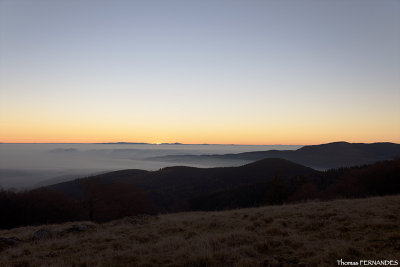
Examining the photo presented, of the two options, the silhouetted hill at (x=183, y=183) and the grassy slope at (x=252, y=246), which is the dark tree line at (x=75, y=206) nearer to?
the grassy slope at (x=252, y=246)

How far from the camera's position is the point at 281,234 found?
376 inches

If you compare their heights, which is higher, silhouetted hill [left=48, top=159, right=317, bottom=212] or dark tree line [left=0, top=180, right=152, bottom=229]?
dark tree line [left=0, top=180, right=152, bottom=229]

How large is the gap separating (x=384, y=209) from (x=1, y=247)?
60.1 ft

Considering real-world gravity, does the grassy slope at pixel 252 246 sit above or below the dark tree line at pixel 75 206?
above

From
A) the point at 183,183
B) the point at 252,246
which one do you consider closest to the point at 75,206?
the point at 252,246

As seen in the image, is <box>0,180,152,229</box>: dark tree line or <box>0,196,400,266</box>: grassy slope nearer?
<box>0,196,400,266</box>: grassy slope

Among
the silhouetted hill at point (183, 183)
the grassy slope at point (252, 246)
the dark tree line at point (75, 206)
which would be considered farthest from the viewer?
the silhouetted hill at point (183, 183)

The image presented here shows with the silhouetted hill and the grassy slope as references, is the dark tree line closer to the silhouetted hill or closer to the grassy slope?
the grassy slope

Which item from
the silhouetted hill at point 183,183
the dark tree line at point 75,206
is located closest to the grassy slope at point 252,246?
the dark tree line at point 75,206

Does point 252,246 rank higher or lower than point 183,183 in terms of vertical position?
higher

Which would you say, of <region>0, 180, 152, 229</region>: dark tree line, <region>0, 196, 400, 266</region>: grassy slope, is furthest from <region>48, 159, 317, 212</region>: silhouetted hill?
<region>0, 196, 400, 266</region>: grassy slope

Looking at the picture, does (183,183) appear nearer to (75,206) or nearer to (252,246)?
(75,206)

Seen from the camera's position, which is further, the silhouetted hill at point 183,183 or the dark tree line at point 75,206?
the silhouetted hill at point 183,183

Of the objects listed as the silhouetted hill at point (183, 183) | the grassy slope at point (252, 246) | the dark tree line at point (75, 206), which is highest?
the grassy slope at point (252, 246)
